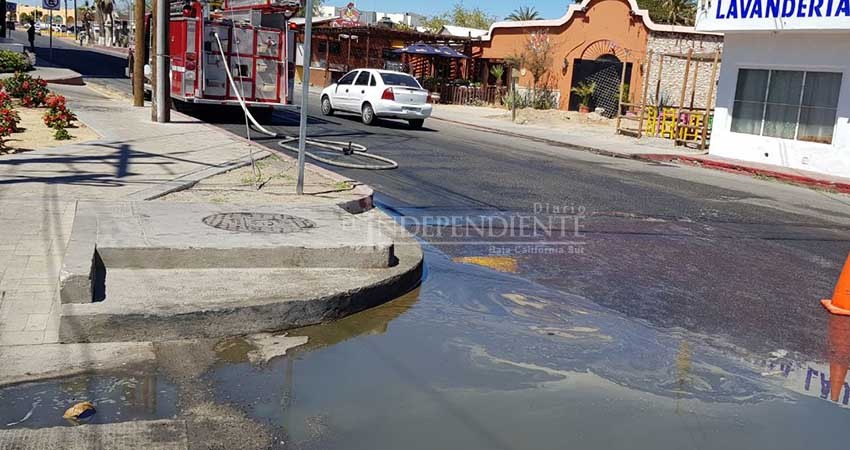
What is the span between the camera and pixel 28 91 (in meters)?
19.2

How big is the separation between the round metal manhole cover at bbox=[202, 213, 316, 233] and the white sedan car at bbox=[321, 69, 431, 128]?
51.4 ft

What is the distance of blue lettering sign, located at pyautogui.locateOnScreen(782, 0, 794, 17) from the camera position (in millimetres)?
18303

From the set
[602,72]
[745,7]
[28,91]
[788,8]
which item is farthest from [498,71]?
[28,91]

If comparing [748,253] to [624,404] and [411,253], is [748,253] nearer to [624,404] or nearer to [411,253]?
[411,253]

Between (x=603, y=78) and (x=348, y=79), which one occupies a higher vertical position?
(x=603, y=78)

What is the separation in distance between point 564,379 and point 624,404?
1.47 feet

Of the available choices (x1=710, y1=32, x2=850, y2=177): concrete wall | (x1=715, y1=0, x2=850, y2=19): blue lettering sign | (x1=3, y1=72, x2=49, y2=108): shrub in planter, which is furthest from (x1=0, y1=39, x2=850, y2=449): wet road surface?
(x1=3, y1=72, x2=49, y2=108): shrub in planter

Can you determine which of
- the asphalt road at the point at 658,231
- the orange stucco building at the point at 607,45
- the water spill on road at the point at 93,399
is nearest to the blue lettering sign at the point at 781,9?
the asphalt road at the point at 658,231

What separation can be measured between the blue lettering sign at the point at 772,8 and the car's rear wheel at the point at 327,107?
43.7ft

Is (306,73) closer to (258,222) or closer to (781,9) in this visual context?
(258,222)

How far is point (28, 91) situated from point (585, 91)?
22497 mm

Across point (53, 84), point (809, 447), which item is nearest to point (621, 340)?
point (809, 447)

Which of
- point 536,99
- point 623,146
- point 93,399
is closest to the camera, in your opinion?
point 93,399

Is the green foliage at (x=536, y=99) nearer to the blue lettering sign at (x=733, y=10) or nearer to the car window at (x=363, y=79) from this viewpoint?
the car window at (x=363, y=79)
